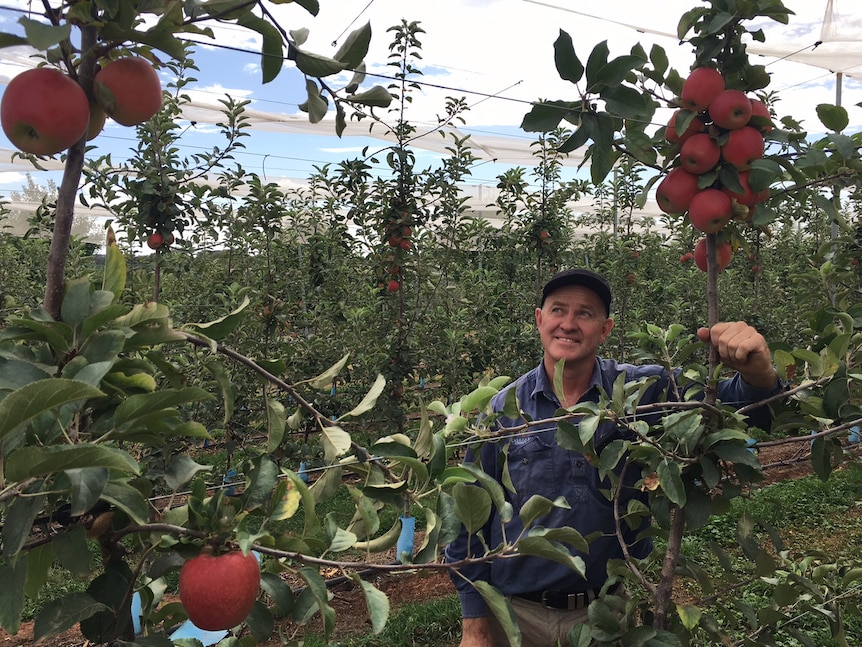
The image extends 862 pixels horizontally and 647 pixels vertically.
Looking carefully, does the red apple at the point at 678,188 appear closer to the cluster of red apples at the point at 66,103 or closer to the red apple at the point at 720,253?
the red apple at the point at 720,253

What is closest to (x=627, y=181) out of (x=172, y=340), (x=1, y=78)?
(x=172, y=340)

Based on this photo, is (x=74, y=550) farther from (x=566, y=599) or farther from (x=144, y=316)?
(x=566, y=599)

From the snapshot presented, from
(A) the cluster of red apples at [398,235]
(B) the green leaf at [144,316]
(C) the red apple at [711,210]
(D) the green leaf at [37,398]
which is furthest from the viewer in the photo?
(A) the cluster of red apples at [398,235]

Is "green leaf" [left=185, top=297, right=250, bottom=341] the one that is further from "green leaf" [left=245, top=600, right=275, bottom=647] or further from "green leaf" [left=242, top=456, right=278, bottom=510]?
"green leaf" [left=245, top=600, right=275, bottom=647]

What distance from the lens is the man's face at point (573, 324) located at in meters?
1.82

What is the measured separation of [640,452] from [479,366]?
134 inches

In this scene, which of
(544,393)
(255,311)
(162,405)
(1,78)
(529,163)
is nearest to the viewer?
(162,405)

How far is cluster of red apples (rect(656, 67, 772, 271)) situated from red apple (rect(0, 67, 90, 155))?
1000 millimetres

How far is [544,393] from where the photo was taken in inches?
72.2

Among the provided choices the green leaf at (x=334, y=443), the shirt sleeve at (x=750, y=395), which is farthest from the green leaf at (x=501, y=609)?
the shirt sleeve at (x=750, y=395)

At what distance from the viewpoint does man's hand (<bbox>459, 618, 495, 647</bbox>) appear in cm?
168

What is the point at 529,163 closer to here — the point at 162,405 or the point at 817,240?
the point at 817,240

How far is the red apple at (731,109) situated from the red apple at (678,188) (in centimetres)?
11

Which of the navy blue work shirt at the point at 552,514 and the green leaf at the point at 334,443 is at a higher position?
the green leaf at the point at 334,443
